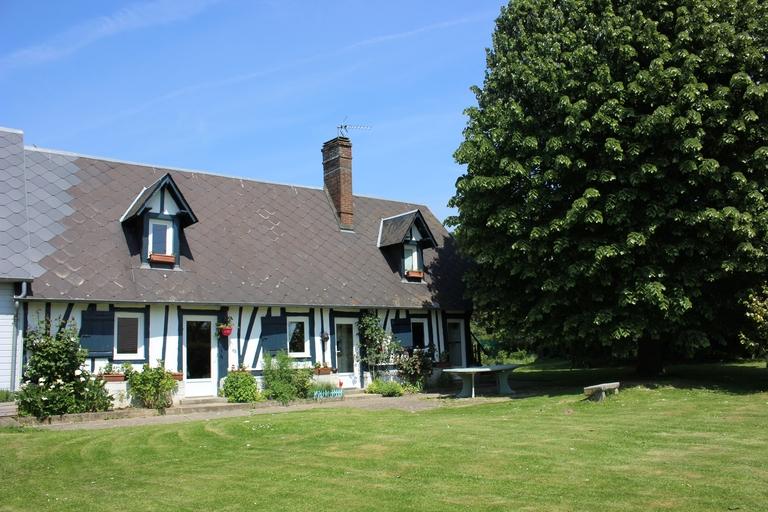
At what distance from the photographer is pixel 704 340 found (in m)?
16.9

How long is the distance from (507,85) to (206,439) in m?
13.3

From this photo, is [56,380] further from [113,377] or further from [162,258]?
[162,258]

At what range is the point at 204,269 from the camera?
19.5 meters

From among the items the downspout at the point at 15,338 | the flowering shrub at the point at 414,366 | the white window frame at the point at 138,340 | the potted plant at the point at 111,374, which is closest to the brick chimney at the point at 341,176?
the flowering shrub at the point at 414,366

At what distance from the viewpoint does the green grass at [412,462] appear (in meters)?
6.96

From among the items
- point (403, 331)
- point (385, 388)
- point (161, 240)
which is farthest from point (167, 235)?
point (403, 331)

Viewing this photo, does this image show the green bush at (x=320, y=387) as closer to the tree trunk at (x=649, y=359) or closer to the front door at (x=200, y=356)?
the front door at (x=200, y=356)

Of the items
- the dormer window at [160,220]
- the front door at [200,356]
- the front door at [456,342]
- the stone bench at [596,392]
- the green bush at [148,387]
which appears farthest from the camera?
the front door at [456,342]

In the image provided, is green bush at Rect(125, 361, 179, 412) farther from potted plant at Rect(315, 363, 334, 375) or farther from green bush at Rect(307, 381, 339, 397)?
potted plant at Rect(315, 363, 334, 375)

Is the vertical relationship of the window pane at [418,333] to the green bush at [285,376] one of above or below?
above

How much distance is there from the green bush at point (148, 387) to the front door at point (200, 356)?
1.33 metres

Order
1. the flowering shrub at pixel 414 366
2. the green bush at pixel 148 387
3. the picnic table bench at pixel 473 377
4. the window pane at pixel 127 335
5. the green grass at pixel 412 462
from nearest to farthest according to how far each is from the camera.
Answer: the green grass at pixel 412 462, the green bush at pixel 148 387, the window pane at pixel 127 335, the picnic table bench at pixel 473 377, the flowering shrub at pixel 414 366

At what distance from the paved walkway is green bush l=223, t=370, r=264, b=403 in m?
0.66

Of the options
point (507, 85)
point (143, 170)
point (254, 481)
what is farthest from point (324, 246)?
point (254, 481)
